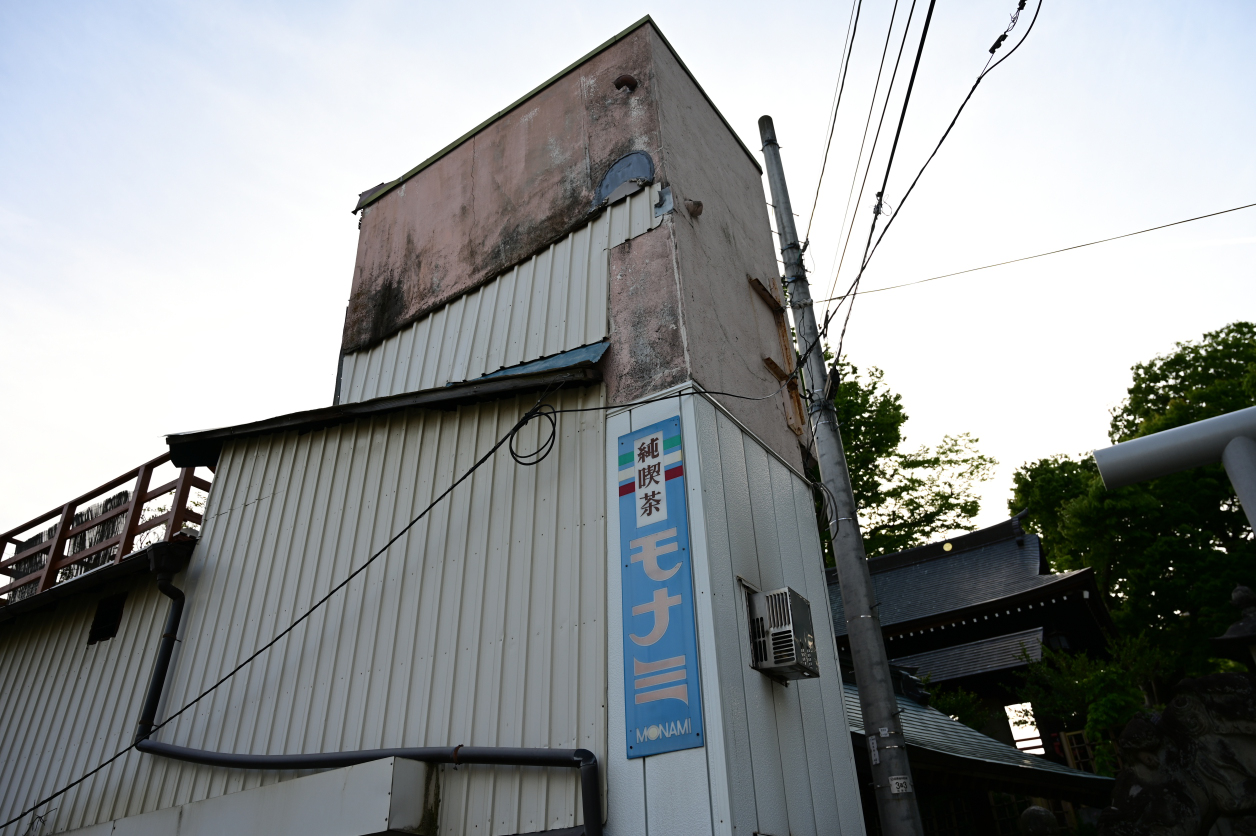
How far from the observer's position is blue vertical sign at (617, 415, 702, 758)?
583 centimetres

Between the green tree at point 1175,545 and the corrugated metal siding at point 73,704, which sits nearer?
the corrugated metal siding at point 73,704

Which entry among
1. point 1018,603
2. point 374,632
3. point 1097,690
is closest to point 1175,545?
point 1018,603

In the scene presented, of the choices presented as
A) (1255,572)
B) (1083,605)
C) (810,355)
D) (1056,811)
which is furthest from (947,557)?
(810,355)

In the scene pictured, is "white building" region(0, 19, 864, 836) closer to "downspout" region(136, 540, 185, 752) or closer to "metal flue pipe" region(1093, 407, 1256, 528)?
"downspout" region(136, 540, 185, 752)

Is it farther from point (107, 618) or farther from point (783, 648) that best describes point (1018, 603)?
point (107, 618)

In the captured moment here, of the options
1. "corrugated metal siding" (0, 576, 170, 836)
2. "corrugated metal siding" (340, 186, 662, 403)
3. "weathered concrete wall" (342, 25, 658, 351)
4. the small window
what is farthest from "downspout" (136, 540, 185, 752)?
"weathered concrete wall" (342, 25, 658, 351)

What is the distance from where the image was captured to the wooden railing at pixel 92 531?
10398 mm

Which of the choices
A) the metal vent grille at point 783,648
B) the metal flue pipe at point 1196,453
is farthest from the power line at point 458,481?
the metal flue pipe at point 1196,453

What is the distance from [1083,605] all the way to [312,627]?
1923cm

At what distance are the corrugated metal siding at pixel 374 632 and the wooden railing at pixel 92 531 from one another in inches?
27.5

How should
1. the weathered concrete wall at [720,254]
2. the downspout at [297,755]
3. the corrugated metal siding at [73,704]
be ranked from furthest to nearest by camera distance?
the corrugated metal siding at [73,704]
the weathered concrete wall at [720,254]
the downspout at [297,755]

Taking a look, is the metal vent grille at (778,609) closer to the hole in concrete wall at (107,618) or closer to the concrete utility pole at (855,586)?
the concrete utility pole at (855,586)

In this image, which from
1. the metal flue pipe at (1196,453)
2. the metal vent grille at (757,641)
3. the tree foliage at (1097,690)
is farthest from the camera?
the tree foliage at (1097,690)

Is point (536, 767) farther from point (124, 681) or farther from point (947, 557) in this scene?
point (947, 557)
